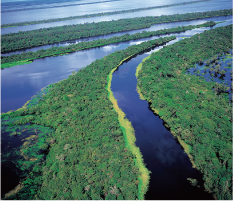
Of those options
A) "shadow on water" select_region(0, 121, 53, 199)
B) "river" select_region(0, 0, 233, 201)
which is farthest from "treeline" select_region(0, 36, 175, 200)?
"river" select_region(0, 0, 233, 201)

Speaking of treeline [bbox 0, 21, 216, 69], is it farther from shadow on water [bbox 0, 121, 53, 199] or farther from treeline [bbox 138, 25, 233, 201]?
shadow on water [bbox 0, 121, 53, 199]

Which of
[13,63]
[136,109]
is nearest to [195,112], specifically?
[136,109]

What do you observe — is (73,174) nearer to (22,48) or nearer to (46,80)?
(46,80)

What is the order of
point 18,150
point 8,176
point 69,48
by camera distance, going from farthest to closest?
point 69,48 → point 18,150 → point 8,176

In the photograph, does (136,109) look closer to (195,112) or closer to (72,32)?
(195,112)

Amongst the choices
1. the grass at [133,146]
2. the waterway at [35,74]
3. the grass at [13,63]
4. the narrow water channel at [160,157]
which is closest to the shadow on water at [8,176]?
the grass at [133,146]

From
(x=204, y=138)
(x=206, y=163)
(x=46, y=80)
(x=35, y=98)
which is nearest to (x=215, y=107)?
(x=204, y=138)

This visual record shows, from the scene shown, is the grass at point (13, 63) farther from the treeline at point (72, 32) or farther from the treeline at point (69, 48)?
the treeline at point (72, 32)
